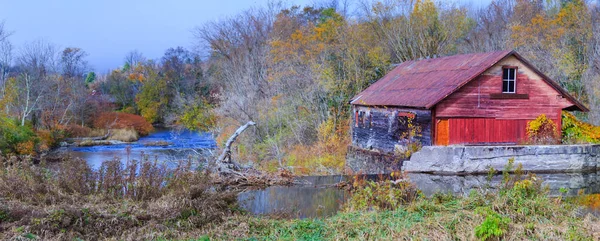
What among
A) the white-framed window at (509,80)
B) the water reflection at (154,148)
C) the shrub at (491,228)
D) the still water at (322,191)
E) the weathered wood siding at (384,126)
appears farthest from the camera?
the water reflection at (154,148)

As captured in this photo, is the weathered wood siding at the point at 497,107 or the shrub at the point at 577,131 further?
the shrub at the point at 577,131

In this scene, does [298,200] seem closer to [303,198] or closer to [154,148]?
[303,198]

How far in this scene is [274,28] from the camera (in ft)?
144

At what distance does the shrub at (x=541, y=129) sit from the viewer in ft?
75.4

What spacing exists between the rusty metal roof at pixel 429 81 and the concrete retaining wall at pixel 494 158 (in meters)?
2.06

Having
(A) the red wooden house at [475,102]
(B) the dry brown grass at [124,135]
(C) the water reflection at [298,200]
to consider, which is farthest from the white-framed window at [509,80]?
(B) the dry brown grass at [124,135]

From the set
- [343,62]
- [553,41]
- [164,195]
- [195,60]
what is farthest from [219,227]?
[195,60]

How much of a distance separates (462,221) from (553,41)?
104 feet

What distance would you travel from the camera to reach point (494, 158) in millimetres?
20422

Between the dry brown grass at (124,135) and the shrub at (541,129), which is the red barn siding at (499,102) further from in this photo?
the dry brown grass at (124,135)

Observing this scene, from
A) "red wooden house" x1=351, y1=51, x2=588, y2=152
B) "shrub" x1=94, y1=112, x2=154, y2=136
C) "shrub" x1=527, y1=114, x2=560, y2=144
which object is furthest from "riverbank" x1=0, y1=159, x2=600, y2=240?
"shrub" x1=94, y1=112, x2=154, y2=136

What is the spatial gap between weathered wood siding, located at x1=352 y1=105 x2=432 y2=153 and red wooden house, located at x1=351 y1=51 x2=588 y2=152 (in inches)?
1.7

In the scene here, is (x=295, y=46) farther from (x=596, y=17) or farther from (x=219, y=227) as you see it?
(x=219, y=227)

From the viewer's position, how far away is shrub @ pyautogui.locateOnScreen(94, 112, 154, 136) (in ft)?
156
